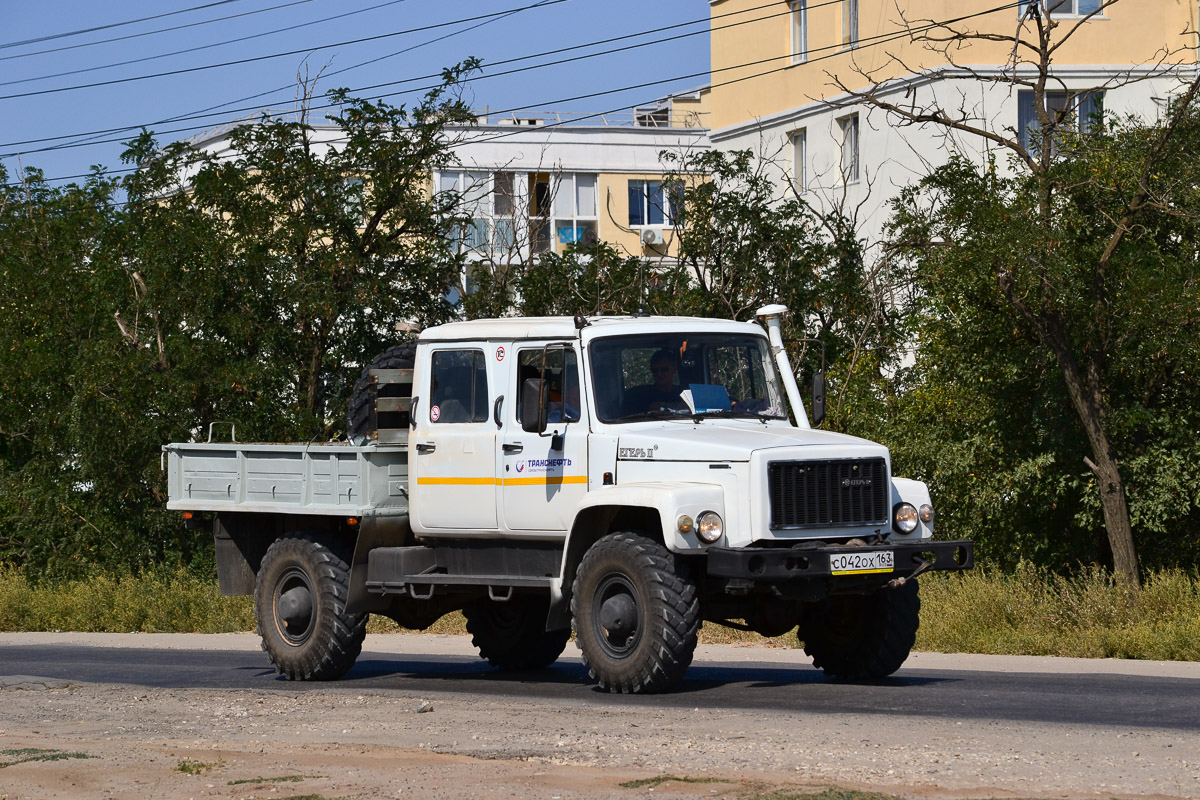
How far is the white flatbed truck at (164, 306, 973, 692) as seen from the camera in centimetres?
1198

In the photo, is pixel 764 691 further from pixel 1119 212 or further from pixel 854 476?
pixel 1119 212

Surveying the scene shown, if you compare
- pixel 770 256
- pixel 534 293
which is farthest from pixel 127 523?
pixel 770 256

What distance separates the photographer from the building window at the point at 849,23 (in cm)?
4112

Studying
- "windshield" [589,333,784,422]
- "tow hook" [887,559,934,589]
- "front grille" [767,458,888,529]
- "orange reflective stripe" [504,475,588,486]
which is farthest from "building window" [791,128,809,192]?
"tow hook" [887,559,934,589]

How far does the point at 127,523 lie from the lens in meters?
29.9

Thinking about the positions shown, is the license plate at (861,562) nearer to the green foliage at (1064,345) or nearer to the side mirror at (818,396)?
the side mirror at (818,396)

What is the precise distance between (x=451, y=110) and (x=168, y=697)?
1573 centimetres

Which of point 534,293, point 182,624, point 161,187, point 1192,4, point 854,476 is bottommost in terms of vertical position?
point 182,624

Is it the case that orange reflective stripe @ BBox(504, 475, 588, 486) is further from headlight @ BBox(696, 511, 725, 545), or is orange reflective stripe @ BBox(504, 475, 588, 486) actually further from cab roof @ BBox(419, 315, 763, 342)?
headlight @ BBox(696, 511, 725, 545)

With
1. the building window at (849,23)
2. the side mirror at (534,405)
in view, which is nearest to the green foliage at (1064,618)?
the side mirror at (534,405)

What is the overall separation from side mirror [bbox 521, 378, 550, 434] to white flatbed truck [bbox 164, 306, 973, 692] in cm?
2

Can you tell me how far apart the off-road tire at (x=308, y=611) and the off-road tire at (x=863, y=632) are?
12.3 ft

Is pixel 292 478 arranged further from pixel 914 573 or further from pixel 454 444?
pixel 914 573

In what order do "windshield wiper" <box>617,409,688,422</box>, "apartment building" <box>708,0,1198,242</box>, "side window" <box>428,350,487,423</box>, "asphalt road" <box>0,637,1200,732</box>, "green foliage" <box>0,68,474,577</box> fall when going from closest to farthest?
"asphalt road" <box>0,637,1200,732</box>, "windshield wiper" <box>617,409,688,422</box>, "side window" <box>428,350,487,423</box>, "green foliage" <box>0,68,474,577</box>, "apartment building" <box>708,0,1198,242</box>
